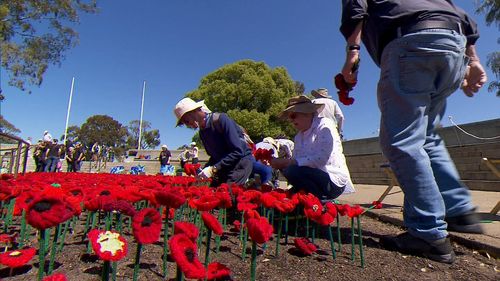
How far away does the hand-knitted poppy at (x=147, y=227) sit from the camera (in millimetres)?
826

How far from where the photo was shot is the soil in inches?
54.7

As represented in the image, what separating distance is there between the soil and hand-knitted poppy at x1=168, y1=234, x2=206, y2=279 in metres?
0.67

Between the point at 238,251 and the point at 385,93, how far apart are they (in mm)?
1180


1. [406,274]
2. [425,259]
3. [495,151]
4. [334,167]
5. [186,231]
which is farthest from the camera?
[495,151]

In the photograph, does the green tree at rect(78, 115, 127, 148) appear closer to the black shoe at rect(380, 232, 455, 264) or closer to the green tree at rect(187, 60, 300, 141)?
the green tree at rect(187, 60, 300, 141)

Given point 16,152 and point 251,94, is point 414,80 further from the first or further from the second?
point 251,94

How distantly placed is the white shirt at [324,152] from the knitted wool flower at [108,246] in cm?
201

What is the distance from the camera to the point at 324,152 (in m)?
2.65

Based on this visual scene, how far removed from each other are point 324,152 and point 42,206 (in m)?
2.08

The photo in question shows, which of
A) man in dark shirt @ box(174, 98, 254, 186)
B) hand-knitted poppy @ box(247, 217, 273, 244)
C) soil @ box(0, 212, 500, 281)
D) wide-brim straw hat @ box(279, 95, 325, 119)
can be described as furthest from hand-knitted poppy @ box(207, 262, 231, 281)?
man in dark shirt @ box(174, 98, 254, 186)

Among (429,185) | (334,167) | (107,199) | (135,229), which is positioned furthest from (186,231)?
(334,167)

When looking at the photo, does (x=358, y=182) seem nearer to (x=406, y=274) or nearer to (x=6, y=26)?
(x=406, y=274)

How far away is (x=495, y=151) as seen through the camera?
23.8 ft

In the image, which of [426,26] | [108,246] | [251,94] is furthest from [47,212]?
[251,94]
